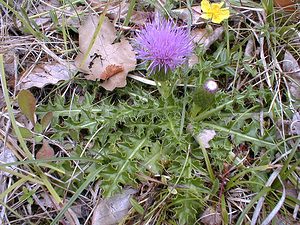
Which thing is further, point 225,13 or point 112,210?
point 225,13

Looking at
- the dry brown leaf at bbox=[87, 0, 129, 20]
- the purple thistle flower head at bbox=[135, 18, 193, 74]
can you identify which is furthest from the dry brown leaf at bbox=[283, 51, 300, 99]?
the dry brown leaf at bbox=[87, 0, 129, 20]

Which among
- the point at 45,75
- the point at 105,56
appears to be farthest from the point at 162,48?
the point at 45,75

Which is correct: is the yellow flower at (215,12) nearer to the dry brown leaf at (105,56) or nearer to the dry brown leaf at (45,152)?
the dry brown leaf at (105,56)

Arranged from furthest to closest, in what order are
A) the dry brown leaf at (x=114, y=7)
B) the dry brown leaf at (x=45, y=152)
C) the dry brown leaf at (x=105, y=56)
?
the dry brown leaf at (x=114, y=7) < the dry brown leaf at (x=105, y=56) < the dry brown leaf at (x=45, y=152)

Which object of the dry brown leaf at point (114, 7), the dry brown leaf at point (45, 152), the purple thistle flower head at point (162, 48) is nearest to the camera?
the purple thistle flower head at point (162, 48)

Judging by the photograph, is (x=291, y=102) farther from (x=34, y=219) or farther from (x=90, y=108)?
(x=34, y=219)

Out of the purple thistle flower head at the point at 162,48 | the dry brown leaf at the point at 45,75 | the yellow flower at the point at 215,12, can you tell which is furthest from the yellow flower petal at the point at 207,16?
the dry brown leaf at the point at 45,75

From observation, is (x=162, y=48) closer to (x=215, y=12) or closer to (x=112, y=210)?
(x=215, y=12)
